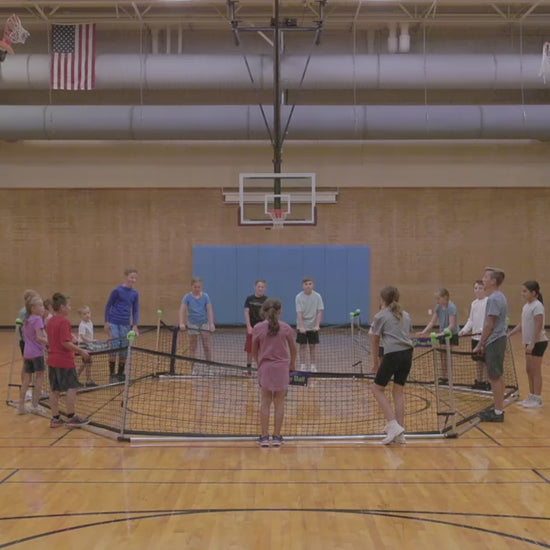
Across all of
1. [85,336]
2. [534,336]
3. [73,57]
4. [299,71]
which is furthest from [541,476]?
[73,57]

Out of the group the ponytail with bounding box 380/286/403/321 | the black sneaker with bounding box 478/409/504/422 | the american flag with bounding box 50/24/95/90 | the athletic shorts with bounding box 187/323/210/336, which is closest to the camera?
the ponytail with bounding box 380/286/403/321

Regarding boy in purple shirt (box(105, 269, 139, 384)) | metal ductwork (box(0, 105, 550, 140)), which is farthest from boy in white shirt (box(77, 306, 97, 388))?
metal ductwork (box(0, 105, 550, 140))

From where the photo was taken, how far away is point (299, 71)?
17719 mm

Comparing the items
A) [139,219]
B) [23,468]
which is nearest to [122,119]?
[139,219]

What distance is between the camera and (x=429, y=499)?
5.25 meters

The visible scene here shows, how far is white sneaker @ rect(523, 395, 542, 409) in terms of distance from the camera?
889cm

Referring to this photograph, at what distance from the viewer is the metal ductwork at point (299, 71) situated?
1766 centimetres

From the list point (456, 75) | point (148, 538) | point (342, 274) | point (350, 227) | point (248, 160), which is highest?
point (456, 75)

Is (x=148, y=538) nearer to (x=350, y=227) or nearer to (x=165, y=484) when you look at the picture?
(x=165, y=484)

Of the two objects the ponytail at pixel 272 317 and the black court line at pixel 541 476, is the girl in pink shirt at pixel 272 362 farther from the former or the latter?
the black court line at pixel 541 476

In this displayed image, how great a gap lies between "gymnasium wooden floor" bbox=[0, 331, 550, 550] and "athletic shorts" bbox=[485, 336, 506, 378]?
0.71m

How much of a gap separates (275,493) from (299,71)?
14347mm

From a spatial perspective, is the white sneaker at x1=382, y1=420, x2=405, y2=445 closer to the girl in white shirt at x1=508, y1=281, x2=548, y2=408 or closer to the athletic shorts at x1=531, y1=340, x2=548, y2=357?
the girl in white shirt at x1=508, y1=281, x2=548, y2=408

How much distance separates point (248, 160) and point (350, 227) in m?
3.64
